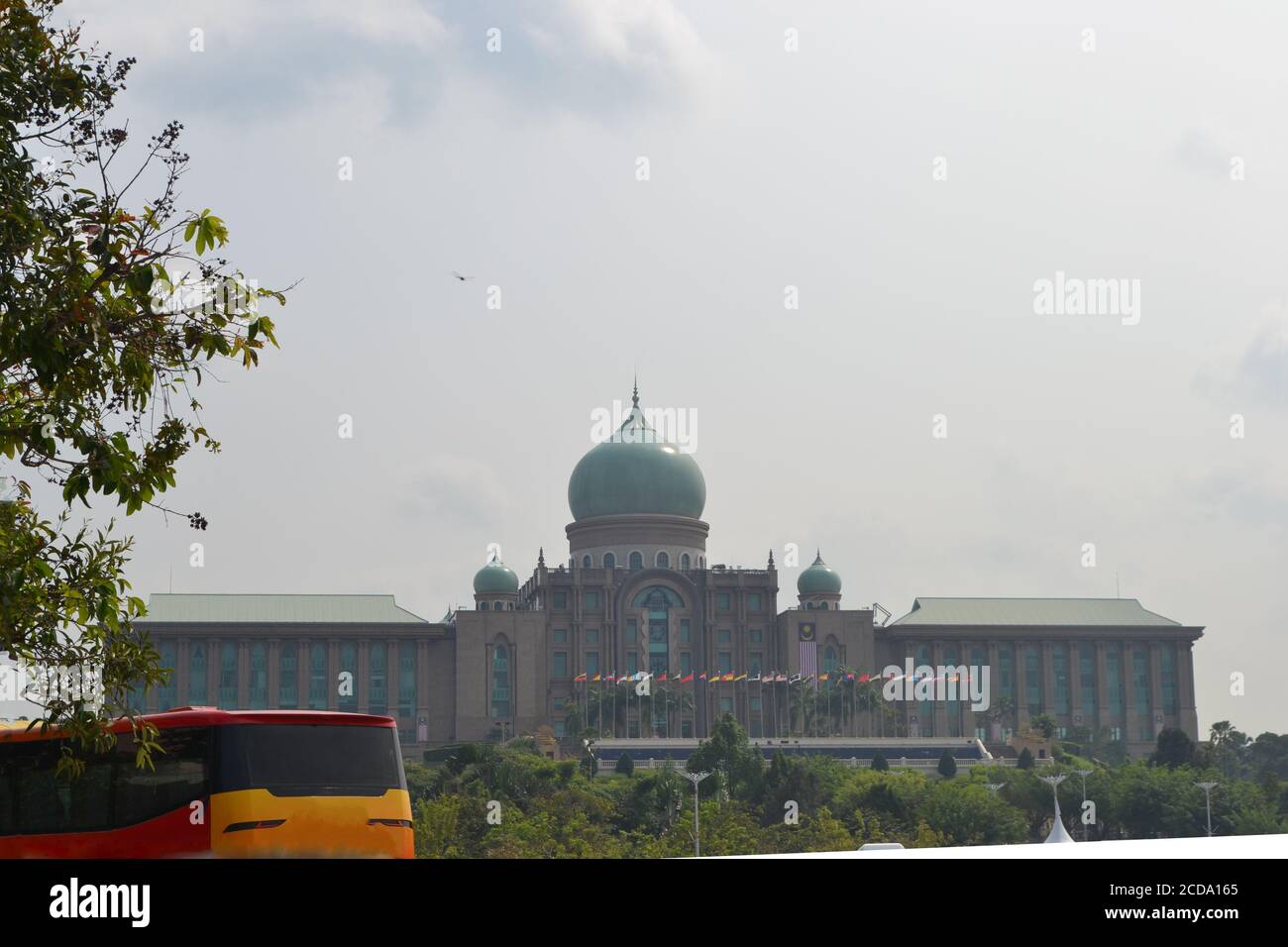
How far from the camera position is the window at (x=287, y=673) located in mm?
123750

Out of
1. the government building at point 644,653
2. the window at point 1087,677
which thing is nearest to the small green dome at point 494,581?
the government building at point 644,653

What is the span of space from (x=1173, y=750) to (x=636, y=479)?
158ft

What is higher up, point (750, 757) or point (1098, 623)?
point (1098, 623)

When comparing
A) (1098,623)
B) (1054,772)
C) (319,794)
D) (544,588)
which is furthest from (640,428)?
(319,794)

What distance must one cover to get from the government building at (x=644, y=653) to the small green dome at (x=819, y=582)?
21 centimetres

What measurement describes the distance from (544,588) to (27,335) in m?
113

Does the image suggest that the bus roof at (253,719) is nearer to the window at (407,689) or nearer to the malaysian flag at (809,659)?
the window at (407,689)

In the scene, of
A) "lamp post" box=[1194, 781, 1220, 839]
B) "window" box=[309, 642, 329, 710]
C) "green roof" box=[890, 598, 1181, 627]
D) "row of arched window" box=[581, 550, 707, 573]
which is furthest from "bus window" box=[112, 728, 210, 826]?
"green roof" box=[890, 598, 1181, 627]

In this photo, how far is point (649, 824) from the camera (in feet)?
221

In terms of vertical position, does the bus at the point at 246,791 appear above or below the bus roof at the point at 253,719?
below

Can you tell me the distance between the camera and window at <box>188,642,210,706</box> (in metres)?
124

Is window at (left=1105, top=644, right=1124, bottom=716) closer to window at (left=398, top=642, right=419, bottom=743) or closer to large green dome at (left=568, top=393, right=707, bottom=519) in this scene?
large green dome at (left=568, top=393, right=707, bottom=519)

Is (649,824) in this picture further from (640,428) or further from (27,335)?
(640,428)

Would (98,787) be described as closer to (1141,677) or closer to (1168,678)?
(1141,677)
